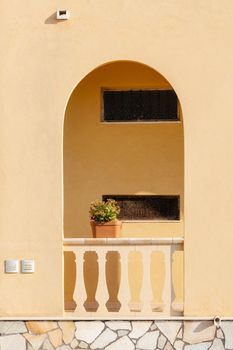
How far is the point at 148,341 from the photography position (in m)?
10.0

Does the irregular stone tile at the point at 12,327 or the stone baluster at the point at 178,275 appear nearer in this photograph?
the irregular stone tile at the point at 12,327

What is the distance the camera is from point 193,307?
998 cm

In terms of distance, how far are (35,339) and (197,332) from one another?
2.13 metres

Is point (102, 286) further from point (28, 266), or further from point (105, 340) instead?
point (28, 266)

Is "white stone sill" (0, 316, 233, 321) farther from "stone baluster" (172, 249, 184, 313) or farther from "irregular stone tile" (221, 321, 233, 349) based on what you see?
"stone baluster" (172, 249, 184, 313)

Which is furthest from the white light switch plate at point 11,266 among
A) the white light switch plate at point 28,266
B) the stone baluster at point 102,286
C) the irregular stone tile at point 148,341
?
the irregular stone tile at point 148,341

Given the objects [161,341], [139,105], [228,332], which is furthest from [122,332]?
[139,105]

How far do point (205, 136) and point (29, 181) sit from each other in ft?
7.81

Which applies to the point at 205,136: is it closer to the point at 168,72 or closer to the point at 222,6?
the point at 168,72

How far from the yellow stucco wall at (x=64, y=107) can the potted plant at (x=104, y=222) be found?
0.88 metres

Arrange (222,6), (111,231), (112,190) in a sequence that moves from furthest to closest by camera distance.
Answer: (112,190), (111,231), (222,6)

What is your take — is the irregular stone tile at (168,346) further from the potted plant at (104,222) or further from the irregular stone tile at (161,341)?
the potted plant at (104,222)

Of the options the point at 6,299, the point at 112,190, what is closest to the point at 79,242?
the point at 6,299

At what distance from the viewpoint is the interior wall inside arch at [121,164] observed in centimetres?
1188
